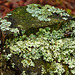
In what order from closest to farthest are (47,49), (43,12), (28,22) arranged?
(47,49) → (28,22) → (43,12)

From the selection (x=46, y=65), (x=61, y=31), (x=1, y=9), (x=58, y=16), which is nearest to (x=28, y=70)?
(x=46, y=65)

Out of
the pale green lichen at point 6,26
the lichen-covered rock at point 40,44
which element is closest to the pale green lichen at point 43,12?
the lichen-covered rock at point 40,44

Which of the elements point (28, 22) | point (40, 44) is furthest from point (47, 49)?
point (28, 22)

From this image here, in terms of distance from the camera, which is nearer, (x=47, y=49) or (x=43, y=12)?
(x=47, y=49)

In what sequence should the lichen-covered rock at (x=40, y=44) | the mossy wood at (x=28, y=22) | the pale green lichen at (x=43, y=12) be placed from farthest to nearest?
the pale green lichen at (x=43, y=12)
the mossy wood at (x=28, y=22)
the lichen-covered rock at (x=40, y=44)

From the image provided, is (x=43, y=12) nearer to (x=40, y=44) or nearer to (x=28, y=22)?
(x=28, y=22)

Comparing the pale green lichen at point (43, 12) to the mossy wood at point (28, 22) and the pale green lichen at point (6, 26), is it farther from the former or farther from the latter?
the pale green lichen at point (6, 26)

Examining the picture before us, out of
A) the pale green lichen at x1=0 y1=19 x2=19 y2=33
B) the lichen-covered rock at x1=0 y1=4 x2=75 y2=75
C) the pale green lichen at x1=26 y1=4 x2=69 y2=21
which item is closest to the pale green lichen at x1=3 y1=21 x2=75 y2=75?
the lichen-covered rock at x1=0 y1=4 x2=75 y2=75

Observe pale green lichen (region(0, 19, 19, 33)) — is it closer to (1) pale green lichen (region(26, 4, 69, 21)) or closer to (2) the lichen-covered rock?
(2) the lichen-covered rock
